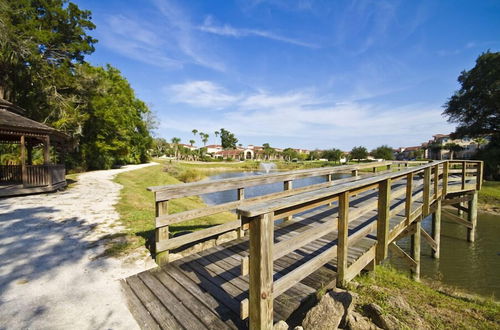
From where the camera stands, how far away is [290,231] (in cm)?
435

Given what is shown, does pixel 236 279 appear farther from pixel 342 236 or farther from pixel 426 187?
pixel 426 187

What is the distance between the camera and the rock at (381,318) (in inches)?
79.7

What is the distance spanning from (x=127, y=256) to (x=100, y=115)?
20330mm

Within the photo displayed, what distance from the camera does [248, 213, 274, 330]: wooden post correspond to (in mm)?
1735

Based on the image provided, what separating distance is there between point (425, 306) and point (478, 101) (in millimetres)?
33893

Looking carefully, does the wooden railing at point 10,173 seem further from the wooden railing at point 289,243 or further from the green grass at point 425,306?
the green grass at point 425,306

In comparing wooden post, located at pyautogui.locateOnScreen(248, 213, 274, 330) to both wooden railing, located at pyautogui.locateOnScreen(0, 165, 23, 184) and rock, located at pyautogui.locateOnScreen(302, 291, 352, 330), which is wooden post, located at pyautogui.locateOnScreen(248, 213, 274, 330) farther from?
wooden railing, located at pyautogui.locateOnScreen(0, 165, 23, 184)

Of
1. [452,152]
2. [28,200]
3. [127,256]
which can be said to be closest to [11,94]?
[28,200]

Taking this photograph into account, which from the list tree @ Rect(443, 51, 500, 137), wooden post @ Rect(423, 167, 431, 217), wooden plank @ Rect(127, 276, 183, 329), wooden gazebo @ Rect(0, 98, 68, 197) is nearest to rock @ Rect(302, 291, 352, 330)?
wooden plank @ Rect(127, 276, 183, 329)

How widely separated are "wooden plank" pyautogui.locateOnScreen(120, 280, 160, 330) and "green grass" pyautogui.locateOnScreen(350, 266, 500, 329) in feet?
7.07

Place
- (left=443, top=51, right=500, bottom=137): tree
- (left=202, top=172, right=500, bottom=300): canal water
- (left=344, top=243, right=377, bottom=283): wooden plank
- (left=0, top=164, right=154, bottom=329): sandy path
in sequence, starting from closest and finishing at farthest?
(left=0, top=164, right=154, bottom=329): sandy path, (left=344, top=243, right=377, bottom=283): wooden plank, (left=202, top=172, right=500, bottom=300): canal water, (left=443, top=51, right=500, bottom=137): tree

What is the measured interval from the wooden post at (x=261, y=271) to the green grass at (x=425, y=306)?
121 centimetres

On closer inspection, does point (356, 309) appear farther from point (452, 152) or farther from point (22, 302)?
point (452, 152)

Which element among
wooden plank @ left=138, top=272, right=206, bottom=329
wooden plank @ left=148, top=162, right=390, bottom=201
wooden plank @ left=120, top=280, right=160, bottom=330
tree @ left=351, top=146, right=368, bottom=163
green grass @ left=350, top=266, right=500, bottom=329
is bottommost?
green grass @ left=350, top=266, right=500, bottom=329
